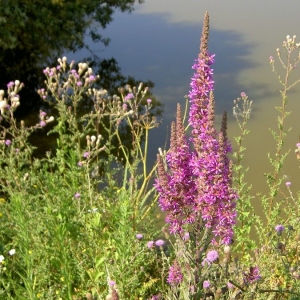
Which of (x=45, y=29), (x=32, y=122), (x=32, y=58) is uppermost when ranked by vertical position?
(x=45, y=29)

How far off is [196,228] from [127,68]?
1093 centimetres

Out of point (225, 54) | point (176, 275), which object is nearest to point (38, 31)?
point (225, 54)

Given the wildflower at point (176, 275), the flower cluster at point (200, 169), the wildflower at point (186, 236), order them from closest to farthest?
the flower cluster at point (200, 169), the wildflower at point (186, 236), the wildflower at point (176, 275)

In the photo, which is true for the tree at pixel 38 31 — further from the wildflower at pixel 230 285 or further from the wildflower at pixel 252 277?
the wildflower at pixel 230 285

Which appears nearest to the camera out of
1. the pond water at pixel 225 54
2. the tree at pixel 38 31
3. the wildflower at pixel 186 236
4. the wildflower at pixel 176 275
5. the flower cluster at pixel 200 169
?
the flower cluster at pixel 200 169

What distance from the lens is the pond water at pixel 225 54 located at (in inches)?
319

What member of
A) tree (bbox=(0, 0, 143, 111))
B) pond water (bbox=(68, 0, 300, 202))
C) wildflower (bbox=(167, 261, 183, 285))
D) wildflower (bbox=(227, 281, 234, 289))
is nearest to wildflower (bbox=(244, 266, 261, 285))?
wildflower (bbox=(227, 281, 234, 289))

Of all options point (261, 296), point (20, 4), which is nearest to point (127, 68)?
point (20, 4)

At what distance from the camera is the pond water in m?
8.10

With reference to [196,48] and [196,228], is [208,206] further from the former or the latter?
[196,48]

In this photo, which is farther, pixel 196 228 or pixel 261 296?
pixel 261 296

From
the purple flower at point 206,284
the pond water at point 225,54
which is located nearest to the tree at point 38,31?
the pond water at point 225,54

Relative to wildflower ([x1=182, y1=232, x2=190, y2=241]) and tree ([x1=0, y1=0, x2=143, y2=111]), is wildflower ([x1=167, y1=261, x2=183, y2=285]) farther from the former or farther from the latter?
tree ([x1=0, y1=0, x2=143, y2=111])

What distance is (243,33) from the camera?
1412 cm
